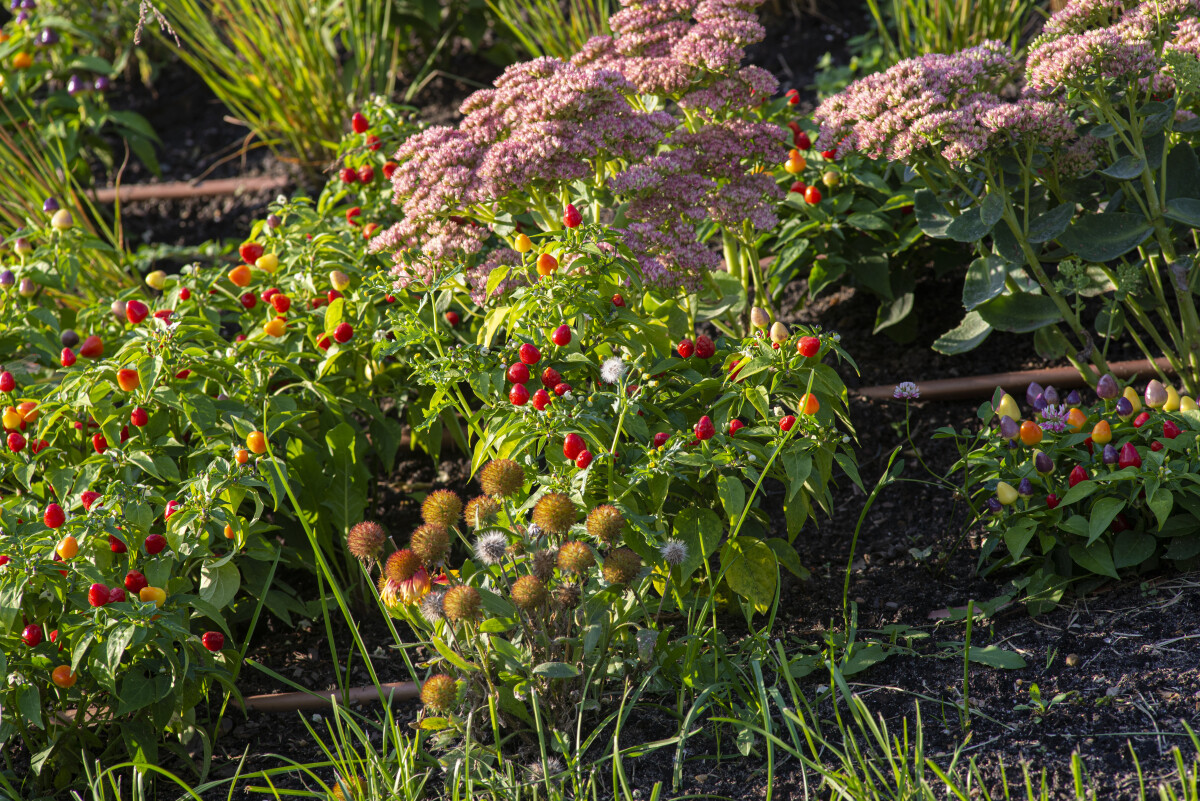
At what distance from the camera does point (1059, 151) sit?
94.8 inches

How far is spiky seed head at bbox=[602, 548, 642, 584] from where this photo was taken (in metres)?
1.76

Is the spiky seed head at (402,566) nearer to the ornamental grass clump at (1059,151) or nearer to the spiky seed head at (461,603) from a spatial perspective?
the spiky seed head at (461,603)

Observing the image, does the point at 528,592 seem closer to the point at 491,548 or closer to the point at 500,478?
the point at 491,548

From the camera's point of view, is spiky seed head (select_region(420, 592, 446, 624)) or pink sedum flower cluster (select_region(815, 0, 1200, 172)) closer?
spiky seed head (select_region(420, 592, 446, 624))

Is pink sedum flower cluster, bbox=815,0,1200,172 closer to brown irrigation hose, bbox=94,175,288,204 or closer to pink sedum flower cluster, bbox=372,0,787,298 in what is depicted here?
pink sedum flower cluster, bbox=372,0,787,298

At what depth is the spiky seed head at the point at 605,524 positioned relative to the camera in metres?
1.78

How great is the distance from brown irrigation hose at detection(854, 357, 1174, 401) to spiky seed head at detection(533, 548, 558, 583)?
1474 mm

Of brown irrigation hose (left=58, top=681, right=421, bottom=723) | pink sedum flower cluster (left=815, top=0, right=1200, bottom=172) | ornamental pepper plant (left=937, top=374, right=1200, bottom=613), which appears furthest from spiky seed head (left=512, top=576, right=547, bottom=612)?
pink sedum flower cluster (left=815, top=0, right=1200, bottom=172)

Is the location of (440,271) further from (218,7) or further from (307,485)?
(218,7)

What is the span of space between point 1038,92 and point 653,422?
128 cm

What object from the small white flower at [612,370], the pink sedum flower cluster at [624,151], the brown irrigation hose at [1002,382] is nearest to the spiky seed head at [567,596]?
the small white flower at [612,370]

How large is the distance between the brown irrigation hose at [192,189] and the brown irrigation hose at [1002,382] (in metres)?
2.90

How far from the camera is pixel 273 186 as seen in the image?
14.6 ft

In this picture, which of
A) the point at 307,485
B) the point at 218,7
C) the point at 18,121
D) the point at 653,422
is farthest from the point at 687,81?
the point at 18,121
